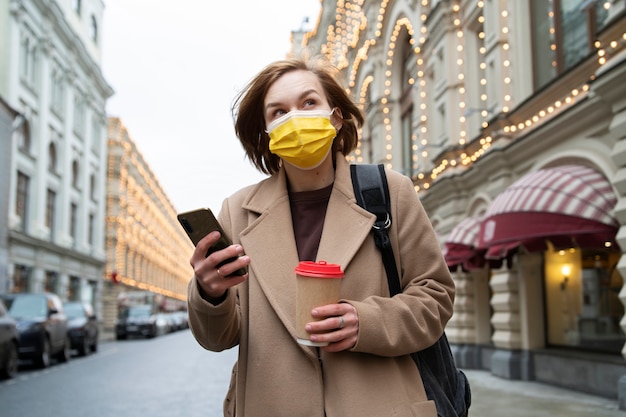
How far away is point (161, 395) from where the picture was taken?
1045cm

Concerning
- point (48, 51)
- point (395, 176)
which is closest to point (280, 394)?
point (395, 176)

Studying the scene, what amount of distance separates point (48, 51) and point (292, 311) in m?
36.9

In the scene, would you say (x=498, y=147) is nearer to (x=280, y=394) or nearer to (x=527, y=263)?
(x=527, y=263)

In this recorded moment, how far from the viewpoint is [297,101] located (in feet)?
7.22

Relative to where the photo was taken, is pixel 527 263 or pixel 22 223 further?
pixel 22 223

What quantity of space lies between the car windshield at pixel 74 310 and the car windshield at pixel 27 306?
17.2 feet

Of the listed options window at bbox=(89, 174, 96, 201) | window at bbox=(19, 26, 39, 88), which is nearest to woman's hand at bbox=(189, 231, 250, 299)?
window at bbox=(19, 26, 39, 88)

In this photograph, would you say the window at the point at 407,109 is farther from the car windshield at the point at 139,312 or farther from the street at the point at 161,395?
the car windshield at the point at 139,312

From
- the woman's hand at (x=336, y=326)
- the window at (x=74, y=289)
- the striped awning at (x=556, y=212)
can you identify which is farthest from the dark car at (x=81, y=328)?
the window at (x=74, y=289)

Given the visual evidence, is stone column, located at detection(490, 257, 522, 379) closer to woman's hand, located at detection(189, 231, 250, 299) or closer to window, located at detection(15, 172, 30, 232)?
woman's hand, located at detection(189, 231, 250, 299)

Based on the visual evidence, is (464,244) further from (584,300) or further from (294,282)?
(294,282)

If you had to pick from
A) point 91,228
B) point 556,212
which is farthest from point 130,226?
point 556,212

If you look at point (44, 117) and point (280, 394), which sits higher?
point (44, 117)

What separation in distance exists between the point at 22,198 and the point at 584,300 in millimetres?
28233
